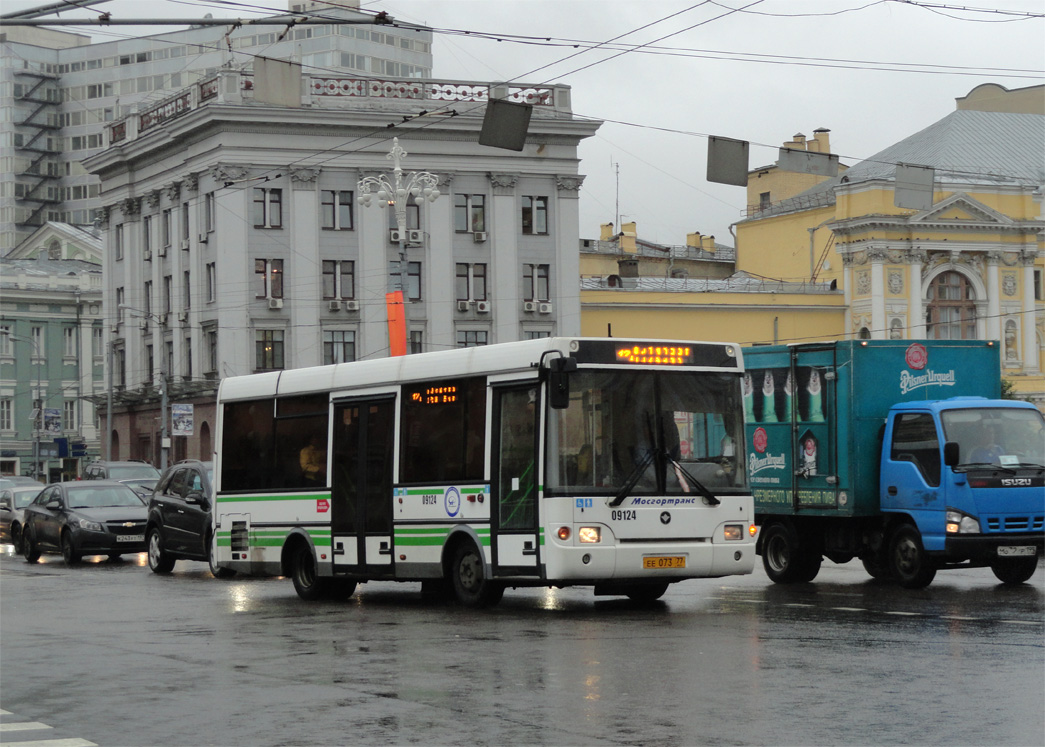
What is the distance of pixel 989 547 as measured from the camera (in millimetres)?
19672

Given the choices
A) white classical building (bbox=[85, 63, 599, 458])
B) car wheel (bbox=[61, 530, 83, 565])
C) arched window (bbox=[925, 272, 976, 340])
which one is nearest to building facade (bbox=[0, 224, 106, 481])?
white classical building (bbox=[85, 63, 599, 458])

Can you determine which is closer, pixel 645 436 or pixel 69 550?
pixel 645 436

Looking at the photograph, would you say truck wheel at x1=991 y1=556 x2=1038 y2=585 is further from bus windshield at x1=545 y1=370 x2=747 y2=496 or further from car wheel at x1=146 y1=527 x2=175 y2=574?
car wheel at x1=146 y1=527 x2=175 y2=574

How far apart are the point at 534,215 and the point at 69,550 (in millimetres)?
46857

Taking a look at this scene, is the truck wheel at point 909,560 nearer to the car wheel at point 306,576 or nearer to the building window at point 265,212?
the car wheel at point 306,576

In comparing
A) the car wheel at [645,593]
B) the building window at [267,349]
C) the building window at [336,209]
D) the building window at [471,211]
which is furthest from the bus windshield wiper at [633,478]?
the building window at [471,211]

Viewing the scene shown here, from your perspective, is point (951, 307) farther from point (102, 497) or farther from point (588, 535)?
point (588, 535)

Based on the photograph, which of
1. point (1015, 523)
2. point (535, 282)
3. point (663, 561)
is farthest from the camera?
point (535, 282)

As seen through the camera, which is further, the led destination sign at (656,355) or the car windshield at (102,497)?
the car windshield at (102,497)

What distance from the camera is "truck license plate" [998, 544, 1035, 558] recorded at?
779 inches

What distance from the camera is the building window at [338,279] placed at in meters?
71.5

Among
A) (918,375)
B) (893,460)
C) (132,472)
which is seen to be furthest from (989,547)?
(132,472)

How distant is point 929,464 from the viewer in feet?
66.0

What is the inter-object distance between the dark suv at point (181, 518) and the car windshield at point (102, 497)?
290 cm
